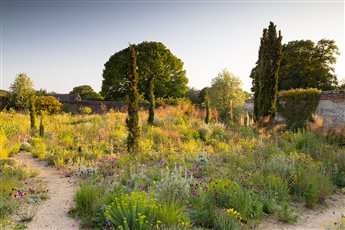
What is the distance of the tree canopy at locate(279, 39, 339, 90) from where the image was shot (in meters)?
29.5

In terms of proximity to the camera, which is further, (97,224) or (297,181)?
(297,181)

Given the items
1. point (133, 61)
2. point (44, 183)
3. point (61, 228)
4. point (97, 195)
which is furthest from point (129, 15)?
point (61, 228)

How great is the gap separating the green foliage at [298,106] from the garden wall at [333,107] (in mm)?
391

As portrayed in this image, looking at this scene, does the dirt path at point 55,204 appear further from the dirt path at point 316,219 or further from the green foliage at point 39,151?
the dirt path at point 316,219

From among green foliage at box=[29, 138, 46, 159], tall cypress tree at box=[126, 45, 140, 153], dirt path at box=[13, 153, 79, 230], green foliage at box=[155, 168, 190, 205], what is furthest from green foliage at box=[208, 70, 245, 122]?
green foliage at box=[155, 168, 190, 205]

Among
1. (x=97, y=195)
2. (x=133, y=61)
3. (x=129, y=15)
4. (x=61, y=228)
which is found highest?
(x=129, y=15)

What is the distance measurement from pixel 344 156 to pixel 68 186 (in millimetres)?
8062

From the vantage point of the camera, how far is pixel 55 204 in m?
5.27

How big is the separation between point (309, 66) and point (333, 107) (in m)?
17.2

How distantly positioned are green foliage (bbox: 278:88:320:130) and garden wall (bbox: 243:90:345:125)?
15.4 inches

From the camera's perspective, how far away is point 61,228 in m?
4.32

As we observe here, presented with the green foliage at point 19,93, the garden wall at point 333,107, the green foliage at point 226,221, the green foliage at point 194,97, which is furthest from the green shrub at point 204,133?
the green foliage at point 194,97

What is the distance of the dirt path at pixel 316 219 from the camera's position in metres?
4.91

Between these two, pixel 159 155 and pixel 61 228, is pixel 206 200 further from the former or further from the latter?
pixel 159 155
